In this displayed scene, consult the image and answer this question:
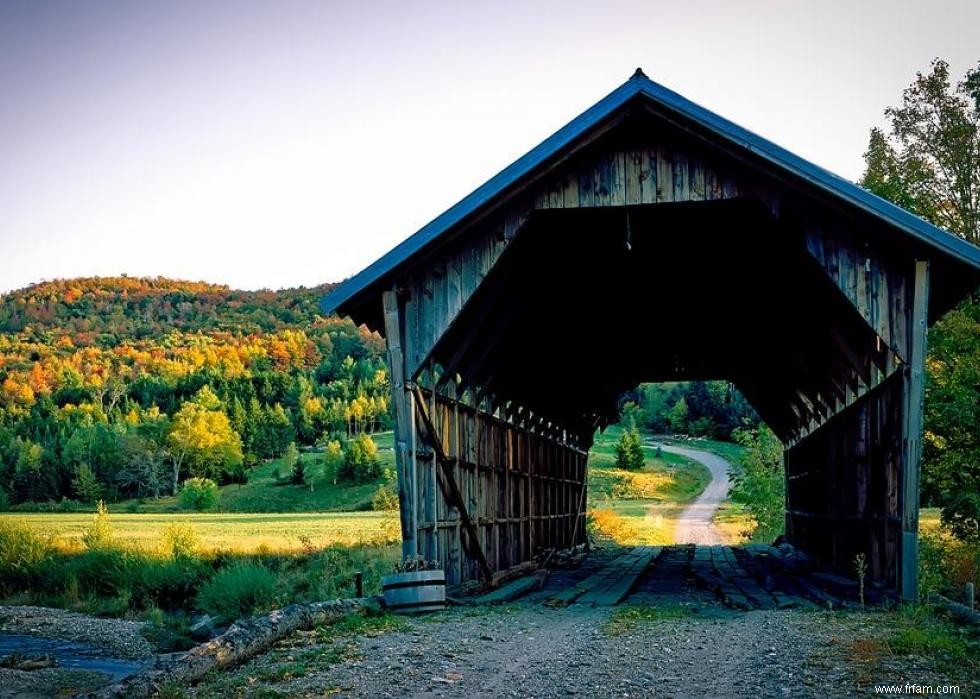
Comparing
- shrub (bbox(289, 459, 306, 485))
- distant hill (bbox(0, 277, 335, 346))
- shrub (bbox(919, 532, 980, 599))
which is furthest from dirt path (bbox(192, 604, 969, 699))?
distant hill (bbox(0, 277, 335, 346))

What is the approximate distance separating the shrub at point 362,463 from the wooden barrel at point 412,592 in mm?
66319

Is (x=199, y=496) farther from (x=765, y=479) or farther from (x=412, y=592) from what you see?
(x=412, y=592)

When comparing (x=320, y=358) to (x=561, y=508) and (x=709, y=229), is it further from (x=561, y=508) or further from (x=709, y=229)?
(x=709, y=229)

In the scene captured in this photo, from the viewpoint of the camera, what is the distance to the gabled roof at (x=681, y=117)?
1002cm

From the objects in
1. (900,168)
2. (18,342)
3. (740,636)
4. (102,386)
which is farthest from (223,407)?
(740,636)

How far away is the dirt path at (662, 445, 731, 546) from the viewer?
129 feet

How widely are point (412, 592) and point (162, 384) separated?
350 feet

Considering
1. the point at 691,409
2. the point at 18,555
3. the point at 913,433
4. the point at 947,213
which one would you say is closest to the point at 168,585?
the point at 18,555

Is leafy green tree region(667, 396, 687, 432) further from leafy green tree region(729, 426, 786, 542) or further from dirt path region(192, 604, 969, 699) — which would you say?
dirt path region(192, 604, 969, 699)

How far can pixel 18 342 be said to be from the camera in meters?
107

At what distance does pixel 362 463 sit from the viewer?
77.1 meters

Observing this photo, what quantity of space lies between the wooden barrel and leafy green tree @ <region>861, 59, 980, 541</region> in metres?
11.0

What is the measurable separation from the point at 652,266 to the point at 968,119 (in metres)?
9.79

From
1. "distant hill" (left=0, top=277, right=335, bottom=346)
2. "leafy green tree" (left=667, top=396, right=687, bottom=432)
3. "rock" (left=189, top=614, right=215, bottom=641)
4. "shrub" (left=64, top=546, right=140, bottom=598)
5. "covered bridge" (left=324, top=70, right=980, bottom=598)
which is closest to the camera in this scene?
"covered bridge" (left=324, top=70, right=980, bottom=598)
